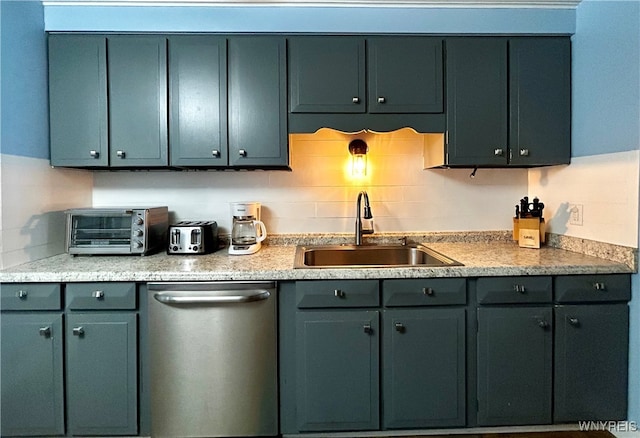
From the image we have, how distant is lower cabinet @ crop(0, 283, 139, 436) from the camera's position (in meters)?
1.78

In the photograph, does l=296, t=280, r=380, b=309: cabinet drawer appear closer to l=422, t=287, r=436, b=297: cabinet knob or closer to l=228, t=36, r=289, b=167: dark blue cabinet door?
l=422, t=287, r=436, b=297: cabinet knob

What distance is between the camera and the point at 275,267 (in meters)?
1.87

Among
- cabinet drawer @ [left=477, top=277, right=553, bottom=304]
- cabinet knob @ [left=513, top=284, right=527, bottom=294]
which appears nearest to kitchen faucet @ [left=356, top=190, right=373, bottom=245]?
cabinet drawer @ [left=477, top=277, right=553, bottom=304]

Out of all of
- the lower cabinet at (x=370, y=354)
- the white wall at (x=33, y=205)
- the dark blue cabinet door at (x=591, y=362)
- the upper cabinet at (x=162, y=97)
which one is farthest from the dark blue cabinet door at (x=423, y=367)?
the white wall at (x=33, y=205)

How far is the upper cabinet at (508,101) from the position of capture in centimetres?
219

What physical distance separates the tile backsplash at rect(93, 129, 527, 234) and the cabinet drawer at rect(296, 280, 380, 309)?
0.81m

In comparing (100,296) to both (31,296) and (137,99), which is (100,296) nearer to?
(31,296)

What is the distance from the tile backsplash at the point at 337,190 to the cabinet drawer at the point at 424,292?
0.80 meters

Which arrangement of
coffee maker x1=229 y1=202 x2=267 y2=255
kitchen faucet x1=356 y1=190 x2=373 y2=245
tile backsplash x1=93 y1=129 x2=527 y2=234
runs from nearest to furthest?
coffee maker x1=229 y1=202 x2=267 y2=255, kitchen faucet x1=356 y1=190 x2=373 y2=245, tile backsplash x1=93 y1=129 x2=527 y2=234

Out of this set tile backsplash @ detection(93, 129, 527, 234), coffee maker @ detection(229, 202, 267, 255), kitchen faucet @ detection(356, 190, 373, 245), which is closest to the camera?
coffee maker @ detection(229, 202, 267, 255)

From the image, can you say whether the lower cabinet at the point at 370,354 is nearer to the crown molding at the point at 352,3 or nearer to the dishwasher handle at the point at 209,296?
Answer: the dishwasher handle at the point at 209,296

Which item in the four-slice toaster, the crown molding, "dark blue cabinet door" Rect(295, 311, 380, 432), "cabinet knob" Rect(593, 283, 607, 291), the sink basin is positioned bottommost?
"dark blue cabinet door" Rect(295, 311, 380, 432)

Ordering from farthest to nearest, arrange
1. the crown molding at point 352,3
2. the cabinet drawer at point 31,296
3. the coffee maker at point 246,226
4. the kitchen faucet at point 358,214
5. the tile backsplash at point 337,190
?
the tile backsplash at point 337,190, the kitchen faucet at point 358,214, the coffee maker at point 246,226, the crown molding at point 352,3, the cabinet drawer at point 31,296

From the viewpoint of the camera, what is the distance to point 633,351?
1.90m
